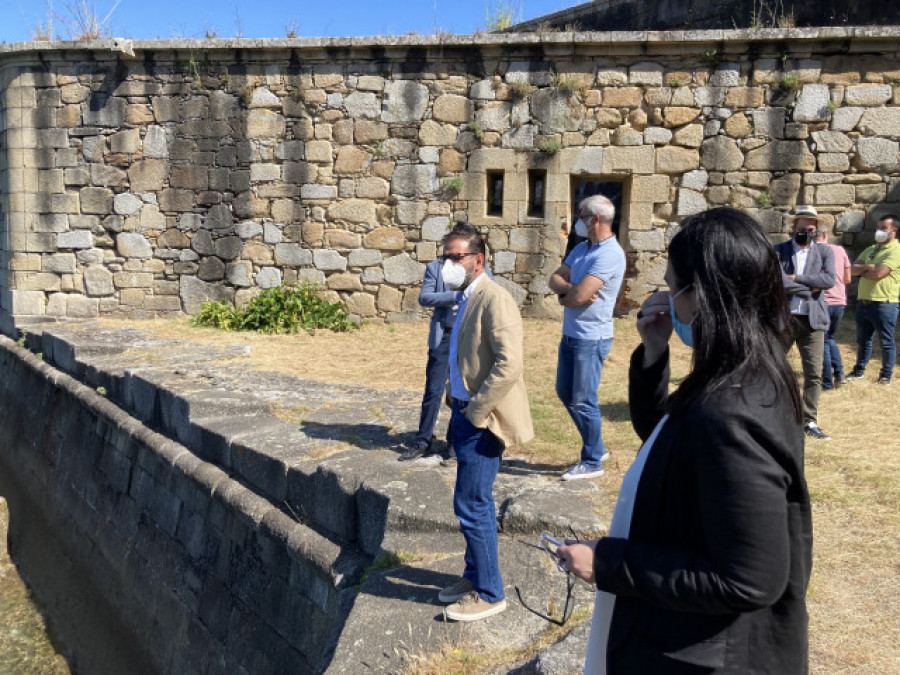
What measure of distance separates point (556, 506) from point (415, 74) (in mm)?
7697

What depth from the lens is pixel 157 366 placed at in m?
7.31

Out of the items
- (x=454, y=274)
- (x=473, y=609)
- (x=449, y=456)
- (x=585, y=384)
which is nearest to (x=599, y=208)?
(x=585, y=384)

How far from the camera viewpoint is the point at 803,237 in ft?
19.0

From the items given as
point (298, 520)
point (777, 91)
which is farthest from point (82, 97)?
point (777, 91)

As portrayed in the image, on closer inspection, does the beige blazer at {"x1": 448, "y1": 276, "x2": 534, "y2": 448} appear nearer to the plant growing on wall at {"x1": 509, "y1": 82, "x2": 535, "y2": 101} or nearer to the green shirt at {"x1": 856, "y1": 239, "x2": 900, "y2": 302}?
the green shirt at {"x1": 856, "y1": 239, "x2": 900, "y2": 302}

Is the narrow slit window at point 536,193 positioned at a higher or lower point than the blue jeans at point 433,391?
higher

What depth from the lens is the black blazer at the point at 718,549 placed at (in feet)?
4.73

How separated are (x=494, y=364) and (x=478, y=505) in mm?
605

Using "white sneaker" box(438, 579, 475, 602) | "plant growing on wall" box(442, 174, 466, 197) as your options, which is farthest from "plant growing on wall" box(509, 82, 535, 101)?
"white sneaker" box(438, 579, 475, 602)

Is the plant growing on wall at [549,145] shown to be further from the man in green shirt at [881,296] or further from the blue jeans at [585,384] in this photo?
the blue jeans at [585,384]

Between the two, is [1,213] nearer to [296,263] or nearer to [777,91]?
[296,263]

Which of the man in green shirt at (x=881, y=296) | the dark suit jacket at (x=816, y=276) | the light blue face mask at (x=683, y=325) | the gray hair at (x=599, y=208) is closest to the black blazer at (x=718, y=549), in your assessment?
the light blue face mask at (x=683, y=325)

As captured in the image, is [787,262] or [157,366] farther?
[157,366]

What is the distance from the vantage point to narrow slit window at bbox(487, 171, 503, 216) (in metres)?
10.4
